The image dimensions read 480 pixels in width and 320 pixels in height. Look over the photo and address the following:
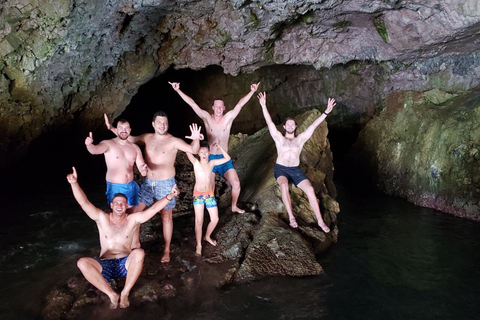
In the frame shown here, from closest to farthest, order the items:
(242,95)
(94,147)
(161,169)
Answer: (94,147) → (161,169) → (242,95)

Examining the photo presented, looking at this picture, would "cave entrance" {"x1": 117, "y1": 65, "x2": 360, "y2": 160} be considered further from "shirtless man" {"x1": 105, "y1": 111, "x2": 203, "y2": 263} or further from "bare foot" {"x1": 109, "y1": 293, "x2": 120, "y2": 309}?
"bare foot" {"x1": 109, "y1": 293, "x2": 120, "y2": 309}

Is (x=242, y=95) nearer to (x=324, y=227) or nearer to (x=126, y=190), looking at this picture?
(x=324, y=227)

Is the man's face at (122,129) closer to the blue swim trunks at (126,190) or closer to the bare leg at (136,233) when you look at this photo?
the blue swim trunks at (126,190)

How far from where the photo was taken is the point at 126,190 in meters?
5.39

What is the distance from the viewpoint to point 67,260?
6000 millimetres

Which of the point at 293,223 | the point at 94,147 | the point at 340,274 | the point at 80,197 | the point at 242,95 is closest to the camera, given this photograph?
the point at 80,197

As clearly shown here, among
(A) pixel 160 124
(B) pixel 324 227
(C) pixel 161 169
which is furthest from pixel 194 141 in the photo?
(B) pixel 324 227

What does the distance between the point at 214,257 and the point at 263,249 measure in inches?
28.3

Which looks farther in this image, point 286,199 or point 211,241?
point 286,199

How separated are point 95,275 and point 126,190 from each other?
4.59 feet

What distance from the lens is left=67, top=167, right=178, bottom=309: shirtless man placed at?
439 cm

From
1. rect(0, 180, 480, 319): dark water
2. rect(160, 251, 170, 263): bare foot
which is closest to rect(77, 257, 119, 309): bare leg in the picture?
rect(0, 180, 480, 319): dark water

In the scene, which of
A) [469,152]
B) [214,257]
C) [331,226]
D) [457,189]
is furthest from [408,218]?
[214,257]

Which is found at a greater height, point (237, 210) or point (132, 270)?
point (237, 210)
